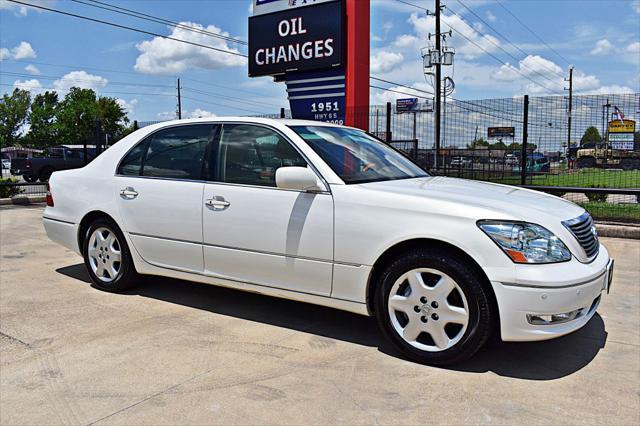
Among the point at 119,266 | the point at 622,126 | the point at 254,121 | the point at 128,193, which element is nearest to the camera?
the point at 254,121

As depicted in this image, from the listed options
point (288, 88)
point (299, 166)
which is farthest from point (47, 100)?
point (299, 166)

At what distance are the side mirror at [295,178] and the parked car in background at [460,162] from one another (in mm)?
8331

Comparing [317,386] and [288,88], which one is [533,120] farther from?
[317,386]

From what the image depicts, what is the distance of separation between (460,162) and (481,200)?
8.46 meters

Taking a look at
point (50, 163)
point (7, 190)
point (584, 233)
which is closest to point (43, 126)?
point (50, 163)

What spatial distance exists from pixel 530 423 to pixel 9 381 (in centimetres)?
296

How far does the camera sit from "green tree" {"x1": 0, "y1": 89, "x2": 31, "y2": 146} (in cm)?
7925

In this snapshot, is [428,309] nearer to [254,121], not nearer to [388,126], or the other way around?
[254,121]

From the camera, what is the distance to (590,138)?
32.4 feet

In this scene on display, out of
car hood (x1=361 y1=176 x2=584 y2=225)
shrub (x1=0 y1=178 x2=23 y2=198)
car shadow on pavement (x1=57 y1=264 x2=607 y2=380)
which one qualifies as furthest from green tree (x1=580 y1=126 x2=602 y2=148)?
shrub (x1=0 y1=178 x2=23 y2=198)

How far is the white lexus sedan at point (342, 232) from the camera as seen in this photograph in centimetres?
317

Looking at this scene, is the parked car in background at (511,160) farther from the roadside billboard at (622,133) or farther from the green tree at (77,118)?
the green tree at (77,118)

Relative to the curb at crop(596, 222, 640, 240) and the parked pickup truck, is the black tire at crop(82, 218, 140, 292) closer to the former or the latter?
the curb at crop(596, 222, 640, 240)

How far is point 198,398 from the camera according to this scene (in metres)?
2.94
